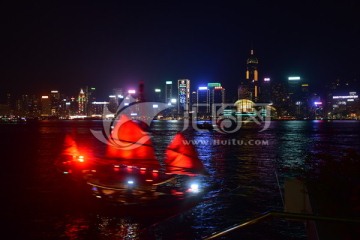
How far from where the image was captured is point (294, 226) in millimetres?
8609

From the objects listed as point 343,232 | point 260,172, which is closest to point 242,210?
point 343,232

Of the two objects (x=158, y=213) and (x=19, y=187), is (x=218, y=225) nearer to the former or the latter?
(x=158, y=213)

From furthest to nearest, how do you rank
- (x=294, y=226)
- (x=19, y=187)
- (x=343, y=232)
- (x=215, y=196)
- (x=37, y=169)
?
(x=37, y=169) → (x=19, y=187) → (x=215, y=196) → (x=294, y=226) → (x=343, y=232)

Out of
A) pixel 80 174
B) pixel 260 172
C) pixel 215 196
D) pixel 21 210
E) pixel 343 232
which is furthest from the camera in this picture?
pixel 260 172

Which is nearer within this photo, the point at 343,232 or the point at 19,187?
the point at 343,232

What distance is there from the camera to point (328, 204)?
20.6 feet

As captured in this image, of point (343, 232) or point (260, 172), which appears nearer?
point (343, 232)

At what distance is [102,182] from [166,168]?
19.7 feet

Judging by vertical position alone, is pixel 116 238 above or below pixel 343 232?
below

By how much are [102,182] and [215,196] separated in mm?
4379

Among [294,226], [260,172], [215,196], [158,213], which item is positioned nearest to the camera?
[294,226]

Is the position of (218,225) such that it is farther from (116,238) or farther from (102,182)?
(102,182)

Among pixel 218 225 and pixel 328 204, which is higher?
pixel 328 204

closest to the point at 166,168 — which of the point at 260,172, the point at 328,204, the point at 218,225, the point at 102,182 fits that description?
the point at 260,172
